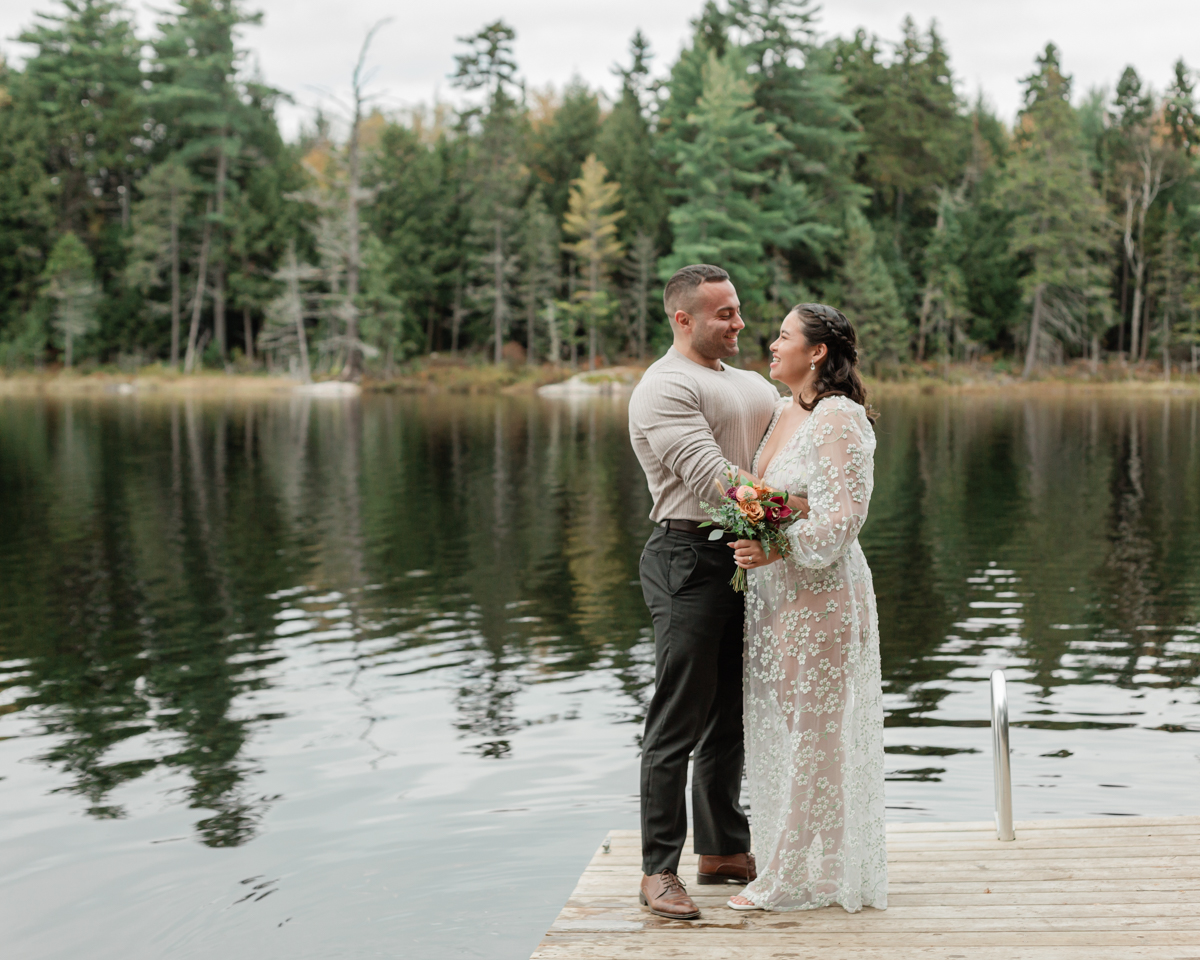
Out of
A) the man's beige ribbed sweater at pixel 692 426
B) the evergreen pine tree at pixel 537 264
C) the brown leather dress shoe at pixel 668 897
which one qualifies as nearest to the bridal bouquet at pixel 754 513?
the man's beige ribbed sweater at pixel 692 426

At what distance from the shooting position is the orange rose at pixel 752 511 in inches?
145

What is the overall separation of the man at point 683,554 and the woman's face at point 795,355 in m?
0.09

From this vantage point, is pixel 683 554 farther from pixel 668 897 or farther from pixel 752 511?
pixel 668 897

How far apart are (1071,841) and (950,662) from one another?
5080mm

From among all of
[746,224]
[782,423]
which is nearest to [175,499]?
[782,423]

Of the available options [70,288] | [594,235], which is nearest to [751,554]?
[594,235]

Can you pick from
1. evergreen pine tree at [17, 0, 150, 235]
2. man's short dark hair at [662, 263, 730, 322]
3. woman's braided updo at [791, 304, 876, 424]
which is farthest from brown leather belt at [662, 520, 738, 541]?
evergreen pine tree at [17, 0, 150, 235]

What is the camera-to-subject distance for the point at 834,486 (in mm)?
3871

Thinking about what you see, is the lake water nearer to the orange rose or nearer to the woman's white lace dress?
the woman's white lace dress

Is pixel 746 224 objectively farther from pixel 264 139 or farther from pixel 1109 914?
pixel 1109 914

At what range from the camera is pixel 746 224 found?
53.5 m

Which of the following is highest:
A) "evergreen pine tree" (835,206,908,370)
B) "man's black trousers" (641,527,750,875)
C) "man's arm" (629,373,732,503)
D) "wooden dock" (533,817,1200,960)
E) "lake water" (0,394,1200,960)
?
"evergreen pine tree" (835,206,908,370)

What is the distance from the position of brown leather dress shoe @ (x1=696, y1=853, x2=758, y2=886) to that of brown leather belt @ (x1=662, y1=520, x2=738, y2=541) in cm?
120

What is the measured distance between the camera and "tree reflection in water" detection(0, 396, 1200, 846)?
Result: 27.3ft
